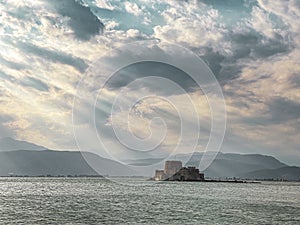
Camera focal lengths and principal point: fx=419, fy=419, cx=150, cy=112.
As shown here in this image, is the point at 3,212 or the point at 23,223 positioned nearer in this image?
the point at 23,223

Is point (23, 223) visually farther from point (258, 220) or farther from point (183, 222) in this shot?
point (258, 220)

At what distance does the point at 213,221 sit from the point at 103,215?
23692 millimetres

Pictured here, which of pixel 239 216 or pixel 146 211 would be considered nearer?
pixel 239 216

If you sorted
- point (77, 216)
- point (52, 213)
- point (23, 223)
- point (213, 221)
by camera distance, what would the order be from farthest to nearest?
1. point (52, 213)
2. point (77, 216)
3. point (213, 221)
4. point (23, 223)

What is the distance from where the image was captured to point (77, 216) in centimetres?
8675

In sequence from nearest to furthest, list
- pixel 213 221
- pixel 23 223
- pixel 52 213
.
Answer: pixel 23 223 < pixel 213 221 < pixel 52 213

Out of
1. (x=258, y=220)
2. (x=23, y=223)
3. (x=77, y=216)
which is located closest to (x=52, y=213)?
(x=77, y=216)

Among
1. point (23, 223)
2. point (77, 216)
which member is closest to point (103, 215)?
point (77, 216)

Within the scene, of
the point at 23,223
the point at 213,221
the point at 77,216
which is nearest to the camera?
the point at 23,223

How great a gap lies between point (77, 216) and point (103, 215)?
5.72 metres

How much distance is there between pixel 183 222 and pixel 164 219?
5723 mm

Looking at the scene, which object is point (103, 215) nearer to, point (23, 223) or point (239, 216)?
point (23, 223)

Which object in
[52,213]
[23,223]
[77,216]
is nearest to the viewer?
[23,223]

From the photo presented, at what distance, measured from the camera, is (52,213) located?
9294cm
